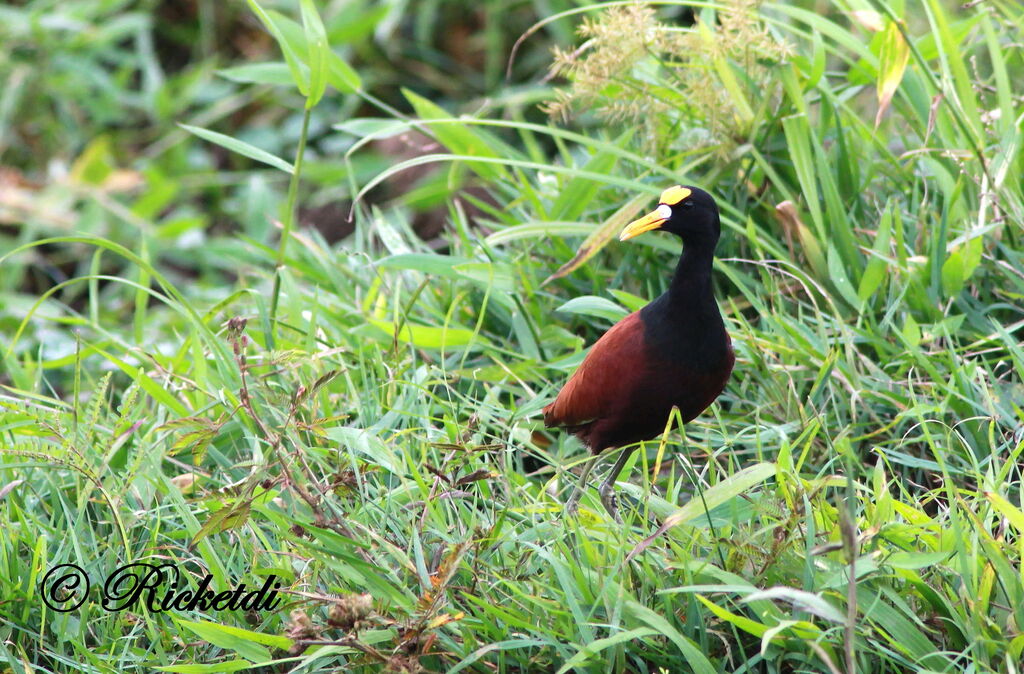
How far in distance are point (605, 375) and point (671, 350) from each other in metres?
0.17

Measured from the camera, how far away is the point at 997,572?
1826 mm

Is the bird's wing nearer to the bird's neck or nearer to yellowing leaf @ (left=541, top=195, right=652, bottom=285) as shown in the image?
the bird's neck

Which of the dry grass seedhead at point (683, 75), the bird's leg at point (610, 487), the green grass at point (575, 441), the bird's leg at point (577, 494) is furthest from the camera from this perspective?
the dry grass seedhead at point (683, 75)

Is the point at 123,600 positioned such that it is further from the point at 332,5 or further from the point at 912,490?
the point at 332,5

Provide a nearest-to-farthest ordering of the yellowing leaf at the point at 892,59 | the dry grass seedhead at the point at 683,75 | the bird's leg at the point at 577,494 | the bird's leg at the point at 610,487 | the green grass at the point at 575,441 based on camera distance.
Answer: the green grass at the point at 575,441, the bird's leg at the point at 577,494, the bird's leg at the point at 610,487, the yellowing leaf at the point at 892,59, the dry grass seedhead at the point at 683,75

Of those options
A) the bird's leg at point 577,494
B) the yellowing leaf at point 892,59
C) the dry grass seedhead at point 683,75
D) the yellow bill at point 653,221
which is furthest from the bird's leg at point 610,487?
the yellowing leaf at point 892,59

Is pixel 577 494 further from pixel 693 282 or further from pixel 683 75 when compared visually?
pixel 683 75

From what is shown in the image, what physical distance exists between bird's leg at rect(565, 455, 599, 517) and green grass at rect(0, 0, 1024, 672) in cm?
3

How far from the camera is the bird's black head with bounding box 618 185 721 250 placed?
A: 7.37ft

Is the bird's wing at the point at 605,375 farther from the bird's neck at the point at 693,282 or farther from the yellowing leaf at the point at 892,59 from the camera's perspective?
the yellowing leaf at the point at 892,59

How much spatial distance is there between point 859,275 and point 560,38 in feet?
9.59

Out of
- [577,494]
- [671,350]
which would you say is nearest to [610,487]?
[577,494]

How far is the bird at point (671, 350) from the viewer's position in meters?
2.21

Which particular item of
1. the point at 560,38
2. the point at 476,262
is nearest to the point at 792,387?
the point at 476,262
